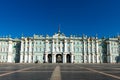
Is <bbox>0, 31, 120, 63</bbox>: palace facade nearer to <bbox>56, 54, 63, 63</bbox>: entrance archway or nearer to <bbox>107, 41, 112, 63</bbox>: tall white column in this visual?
<bbox>107, 41, 112, 63</bbox>: tall white column

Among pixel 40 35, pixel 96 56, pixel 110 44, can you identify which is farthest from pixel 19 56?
pixel 110 44

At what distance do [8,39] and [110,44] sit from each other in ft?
181

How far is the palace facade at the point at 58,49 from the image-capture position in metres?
108

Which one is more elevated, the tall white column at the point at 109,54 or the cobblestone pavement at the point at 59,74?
the tall white column at the point at 109,54

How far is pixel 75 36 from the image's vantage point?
376ft

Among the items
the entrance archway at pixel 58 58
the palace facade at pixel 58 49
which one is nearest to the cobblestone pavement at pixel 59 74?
the palace facade at pixel 58 49

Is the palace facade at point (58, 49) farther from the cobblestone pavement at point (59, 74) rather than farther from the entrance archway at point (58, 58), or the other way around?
the cobblestone pavement at point (59, 74)

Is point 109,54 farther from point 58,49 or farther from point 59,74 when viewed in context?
point 59,74

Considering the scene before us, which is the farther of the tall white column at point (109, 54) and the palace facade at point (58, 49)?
the tall white column at point (109, 54)

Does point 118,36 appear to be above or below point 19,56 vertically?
above

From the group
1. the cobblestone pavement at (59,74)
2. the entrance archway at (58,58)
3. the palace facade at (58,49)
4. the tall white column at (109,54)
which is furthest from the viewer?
the entrance archway at (58,58)

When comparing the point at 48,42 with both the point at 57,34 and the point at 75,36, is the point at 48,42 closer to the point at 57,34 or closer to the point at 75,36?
the point at 57,34

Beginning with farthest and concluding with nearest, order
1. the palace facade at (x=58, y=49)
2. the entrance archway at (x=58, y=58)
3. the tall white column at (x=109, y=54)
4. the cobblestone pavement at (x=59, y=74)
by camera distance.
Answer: the entrance archway at (x=58, y=58) < the tall white column at (x=109, y=54) < the palace facade at (x=58, y=49) < the cobblestone pavement at (x=59, y=74)

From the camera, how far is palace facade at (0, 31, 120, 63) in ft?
355
